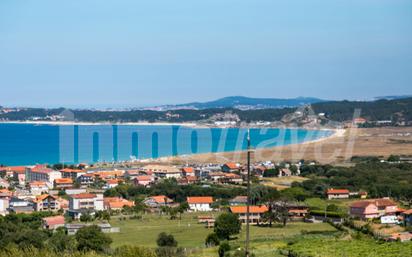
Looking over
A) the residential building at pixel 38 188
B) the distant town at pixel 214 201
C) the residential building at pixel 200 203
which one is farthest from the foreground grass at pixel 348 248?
the residential building at pixel 38 188

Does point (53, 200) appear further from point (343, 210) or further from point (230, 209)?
point (343, 210)

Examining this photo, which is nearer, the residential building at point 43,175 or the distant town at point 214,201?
the distant town at point 214,201

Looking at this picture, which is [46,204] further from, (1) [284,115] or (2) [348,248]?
(1) [284,115]

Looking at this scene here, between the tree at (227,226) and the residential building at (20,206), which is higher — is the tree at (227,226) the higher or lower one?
the higher one

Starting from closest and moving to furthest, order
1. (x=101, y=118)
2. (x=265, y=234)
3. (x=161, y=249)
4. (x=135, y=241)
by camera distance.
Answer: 1. (x=161, y=249)
2. (x=135, y=241)
3. (x=265, y=234)
4. (x=101, y=118)

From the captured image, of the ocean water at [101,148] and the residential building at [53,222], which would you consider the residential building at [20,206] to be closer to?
the residential building at [53,222]

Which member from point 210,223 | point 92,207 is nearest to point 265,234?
point 210,223
